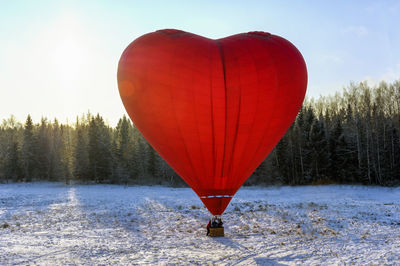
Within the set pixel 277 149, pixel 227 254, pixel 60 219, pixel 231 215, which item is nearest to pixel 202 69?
pixel 227 254

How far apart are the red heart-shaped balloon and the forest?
28.0 meters

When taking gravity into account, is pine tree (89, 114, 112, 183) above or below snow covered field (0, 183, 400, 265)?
above

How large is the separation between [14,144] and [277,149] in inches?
1443

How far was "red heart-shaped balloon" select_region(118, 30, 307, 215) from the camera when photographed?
31.6 feet

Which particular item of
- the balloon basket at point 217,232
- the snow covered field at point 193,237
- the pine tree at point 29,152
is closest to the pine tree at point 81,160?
the pine tree at point 29,152

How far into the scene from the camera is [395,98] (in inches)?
1601

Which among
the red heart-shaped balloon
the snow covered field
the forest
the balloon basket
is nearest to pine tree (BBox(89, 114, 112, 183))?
the forest

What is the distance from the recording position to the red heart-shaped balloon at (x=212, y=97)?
9.62 m

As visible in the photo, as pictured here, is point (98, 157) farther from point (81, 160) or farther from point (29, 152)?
point (29, 152)

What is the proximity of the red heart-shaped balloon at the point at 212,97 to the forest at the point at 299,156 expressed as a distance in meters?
28.0

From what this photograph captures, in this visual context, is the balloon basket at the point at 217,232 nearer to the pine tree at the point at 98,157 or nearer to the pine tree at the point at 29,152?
the pine tree at the point at 98,157

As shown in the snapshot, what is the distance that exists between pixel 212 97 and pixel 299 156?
3249 centimetres

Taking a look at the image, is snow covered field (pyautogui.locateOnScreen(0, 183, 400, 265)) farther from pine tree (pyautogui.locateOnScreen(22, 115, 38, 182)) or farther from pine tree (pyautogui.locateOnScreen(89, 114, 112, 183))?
pine tree (pyautogui.locateOnScreen(22, 115, 38, 182))

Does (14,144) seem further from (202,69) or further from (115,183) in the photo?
(202,69)
